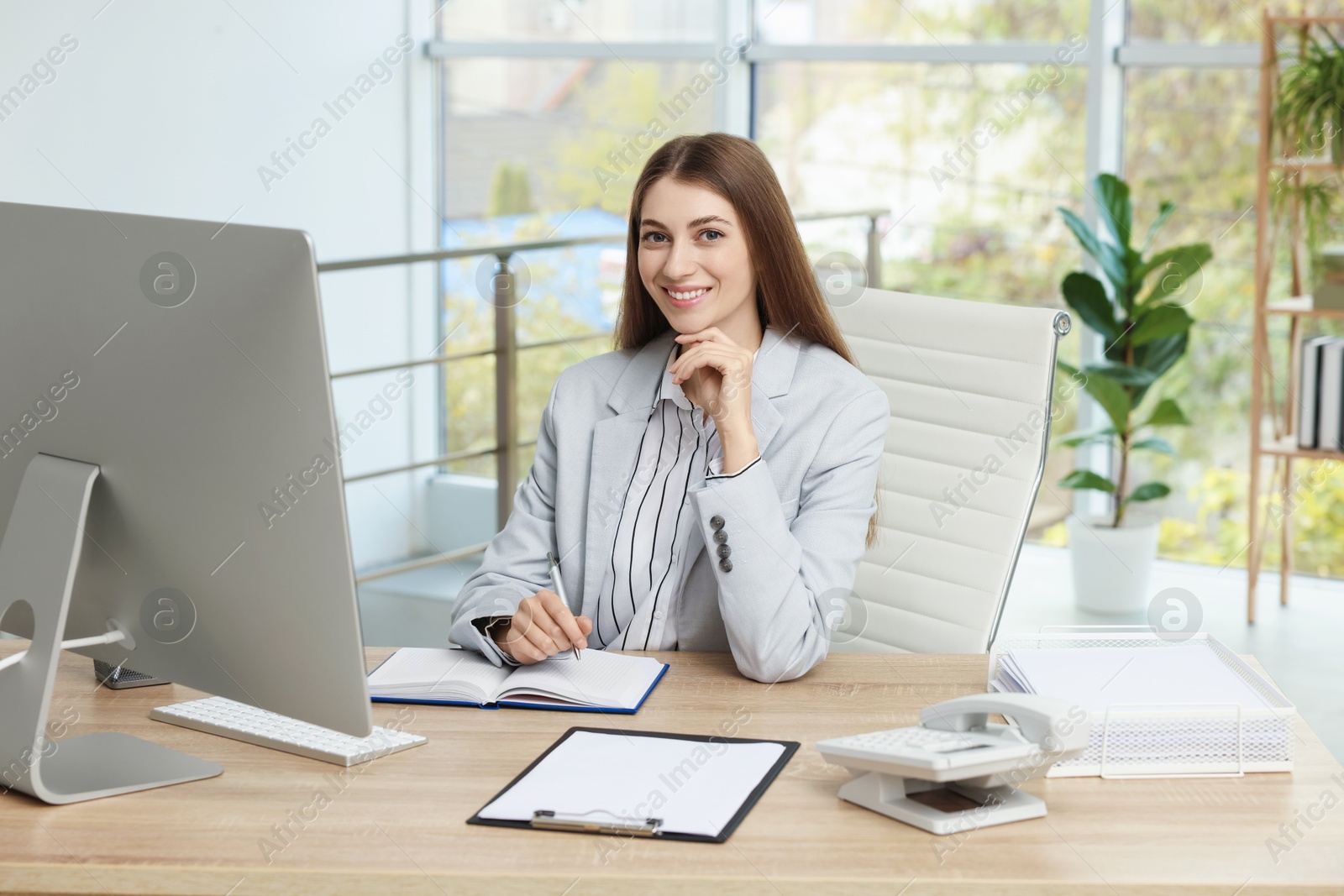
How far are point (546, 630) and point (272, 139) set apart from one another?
3.51 metres

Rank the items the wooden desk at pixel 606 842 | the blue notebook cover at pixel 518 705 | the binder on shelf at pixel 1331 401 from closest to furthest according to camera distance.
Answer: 1. the wooden desk at pixel 606 842
2. the blue notebook cover at pixel 518 705
3. the binder on shelf at pixel 1331 401

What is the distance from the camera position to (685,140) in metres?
1.62

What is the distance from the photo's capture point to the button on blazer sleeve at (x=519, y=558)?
1.40 m

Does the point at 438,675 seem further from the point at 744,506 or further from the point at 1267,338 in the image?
the point at 1267,338

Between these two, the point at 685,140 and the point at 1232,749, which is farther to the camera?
the point at 685,140

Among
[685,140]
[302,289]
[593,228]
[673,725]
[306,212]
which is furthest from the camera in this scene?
[593,228]

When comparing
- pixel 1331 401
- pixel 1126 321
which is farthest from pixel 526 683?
pixel 1331 401

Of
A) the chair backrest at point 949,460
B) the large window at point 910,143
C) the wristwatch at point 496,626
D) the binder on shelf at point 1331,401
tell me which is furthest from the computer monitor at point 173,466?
the binder on shelf at point 1331,401

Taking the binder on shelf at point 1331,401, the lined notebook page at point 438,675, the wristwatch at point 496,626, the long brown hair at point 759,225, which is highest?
the long brown hair at point 759,225

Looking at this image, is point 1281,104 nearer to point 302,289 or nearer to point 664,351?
point 664,351

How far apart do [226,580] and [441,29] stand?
4514 millimetres

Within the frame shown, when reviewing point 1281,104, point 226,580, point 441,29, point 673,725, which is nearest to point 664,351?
point 673,725

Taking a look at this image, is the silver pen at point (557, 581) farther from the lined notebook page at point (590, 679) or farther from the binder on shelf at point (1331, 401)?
the binder on shelf at point (1331, 401)

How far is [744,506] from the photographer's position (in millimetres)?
1373
